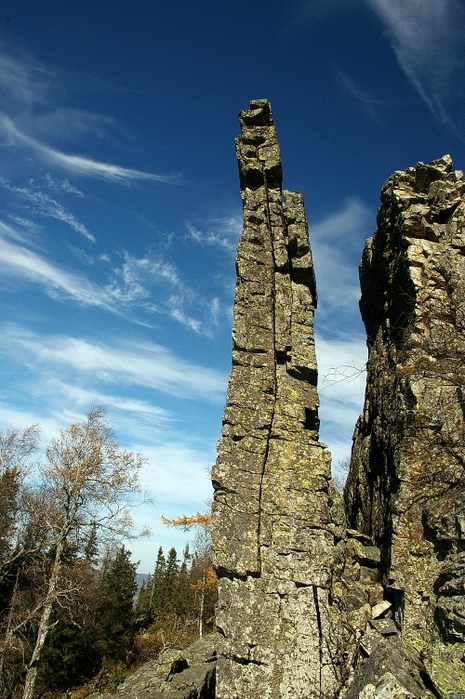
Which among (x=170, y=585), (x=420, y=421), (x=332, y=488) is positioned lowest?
(x=170, y=585)

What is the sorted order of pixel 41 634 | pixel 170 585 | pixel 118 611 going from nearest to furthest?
pixel 41 634
pixel 118 611
pixel 170 585

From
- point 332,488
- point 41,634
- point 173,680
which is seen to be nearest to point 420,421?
point 332,488

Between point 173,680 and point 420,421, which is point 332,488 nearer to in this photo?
point 420,421

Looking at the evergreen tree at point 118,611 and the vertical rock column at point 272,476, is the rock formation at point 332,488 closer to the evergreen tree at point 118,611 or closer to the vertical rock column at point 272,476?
the vertical rock column at point 272,476

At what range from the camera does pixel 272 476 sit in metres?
10.1

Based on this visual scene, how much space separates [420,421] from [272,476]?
3594 mm

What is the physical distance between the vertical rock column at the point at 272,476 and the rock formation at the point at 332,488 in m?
0.03

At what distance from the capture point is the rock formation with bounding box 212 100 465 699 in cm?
845

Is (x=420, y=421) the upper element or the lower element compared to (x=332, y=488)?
upper

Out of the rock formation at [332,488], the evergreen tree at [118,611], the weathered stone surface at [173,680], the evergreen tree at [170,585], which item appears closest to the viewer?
the rock formation at [332,488]

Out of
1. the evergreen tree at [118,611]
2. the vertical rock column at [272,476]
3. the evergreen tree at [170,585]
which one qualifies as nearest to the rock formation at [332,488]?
the vertical rock column at [272,476]

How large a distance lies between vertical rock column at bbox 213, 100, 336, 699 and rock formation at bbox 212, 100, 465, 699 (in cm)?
3

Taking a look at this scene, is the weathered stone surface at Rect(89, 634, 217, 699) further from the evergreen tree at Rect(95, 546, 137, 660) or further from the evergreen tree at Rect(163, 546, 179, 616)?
the evergreen tree at Rect(163, 546, 179, 616)

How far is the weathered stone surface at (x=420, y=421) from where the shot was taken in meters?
8.56
